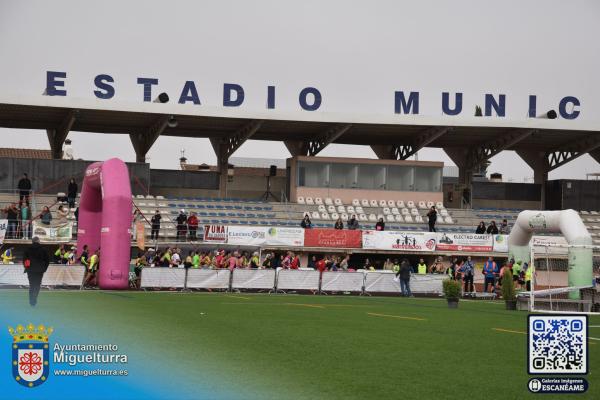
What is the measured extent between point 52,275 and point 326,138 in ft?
91.8

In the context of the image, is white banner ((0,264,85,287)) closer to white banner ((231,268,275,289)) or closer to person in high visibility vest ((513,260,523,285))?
white banner ((231,268,275,289))

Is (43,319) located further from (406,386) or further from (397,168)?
(397,168)

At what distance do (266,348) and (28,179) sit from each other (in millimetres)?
40230

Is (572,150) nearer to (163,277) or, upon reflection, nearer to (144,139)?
(144,139)

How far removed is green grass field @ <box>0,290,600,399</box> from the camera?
12.3 m

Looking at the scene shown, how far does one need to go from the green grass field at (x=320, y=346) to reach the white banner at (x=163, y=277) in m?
9.98

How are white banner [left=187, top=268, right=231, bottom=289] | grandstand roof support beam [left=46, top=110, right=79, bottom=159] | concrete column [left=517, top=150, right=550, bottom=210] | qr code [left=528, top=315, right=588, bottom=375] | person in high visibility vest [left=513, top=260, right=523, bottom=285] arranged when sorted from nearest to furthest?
qr code [left=528, top=315, right=588, bottom=375], white banner [left=187, top=268, right=231, bottom=289], person in high visibility vest [left=513, top=260, right=523, bottom=285], grandstand roof support beam [left=46, top=110, right=79, bottom=159], concrete column [left=517, top=150, right=550, bottom=210]

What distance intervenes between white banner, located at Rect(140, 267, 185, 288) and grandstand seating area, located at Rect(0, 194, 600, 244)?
494 inches

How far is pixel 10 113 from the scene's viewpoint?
57.3 m

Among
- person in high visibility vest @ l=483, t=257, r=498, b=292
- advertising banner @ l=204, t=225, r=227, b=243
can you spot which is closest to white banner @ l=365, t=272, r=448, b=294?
person in high visibility vest @ l=483, t=257, r=498, b=292

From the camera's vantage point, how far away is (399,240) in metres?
51.4

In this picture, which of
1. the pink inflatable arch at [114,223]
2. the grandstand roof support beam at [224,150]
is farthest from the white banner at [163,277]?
the grandstand roof support beam at [224,150]

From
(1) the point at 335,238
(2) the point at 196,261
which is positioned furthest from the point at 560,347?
(1) the point at 335,238

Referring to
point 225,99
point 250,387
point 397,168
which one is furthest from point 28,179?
point 250,387
